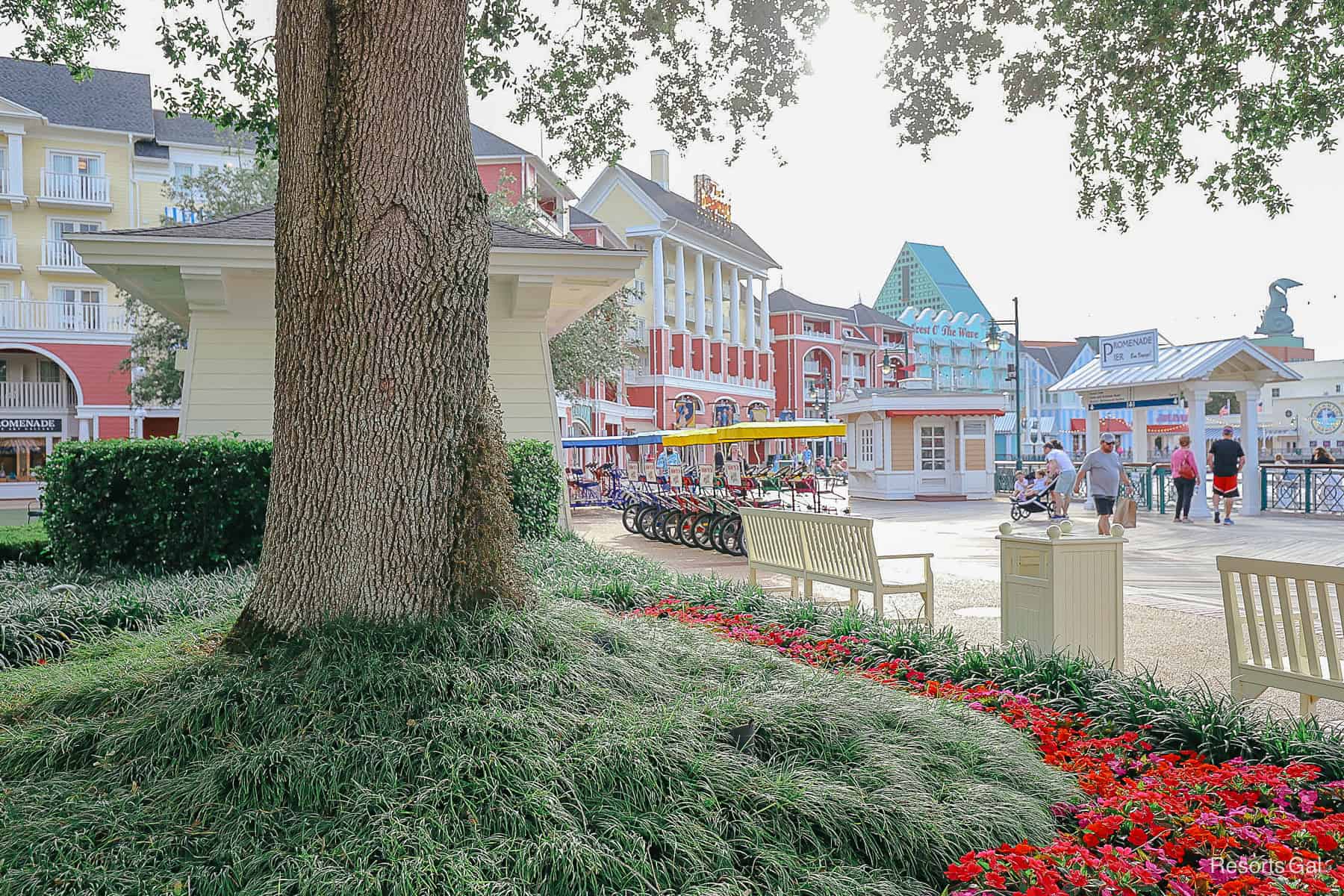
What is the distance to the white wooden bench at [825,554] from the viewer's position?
6871 mm

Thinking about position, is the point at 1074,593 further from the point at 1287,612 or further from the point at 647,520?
the point at 647,520

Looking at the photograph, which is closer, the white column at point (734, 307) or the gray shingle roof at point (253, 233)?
the gray shingle roof at point (253, 233)

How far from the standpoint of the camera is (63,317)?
111ft

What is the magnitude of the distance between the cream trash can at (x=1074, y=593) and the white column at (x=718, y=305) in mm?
48132

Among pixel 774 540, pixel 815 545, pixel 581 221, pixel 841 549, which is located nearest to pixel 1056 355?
pixel 581 221

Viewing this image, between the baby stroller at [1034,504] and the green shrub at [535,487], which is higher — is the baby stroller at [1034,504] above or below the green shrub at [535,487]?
below

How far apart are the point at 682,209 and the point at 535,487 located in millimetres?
43751

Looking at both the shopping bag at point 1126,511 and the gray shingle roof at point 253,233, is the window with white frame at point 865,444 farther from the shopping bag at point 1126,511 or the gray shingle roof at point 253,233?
the gray shingle roof at point 253,233

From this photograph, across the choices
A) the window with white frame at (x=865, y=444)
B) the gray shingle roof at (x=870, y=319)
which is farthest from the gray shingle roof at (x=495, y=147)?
the gray shingle roof at (x=870, y=319)

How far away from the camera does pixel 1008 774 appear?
3.41 m

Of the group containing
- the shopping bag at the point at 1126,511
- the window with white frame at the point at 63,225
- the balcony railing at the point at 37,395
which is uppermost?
the window with white frame at the point at 63,225

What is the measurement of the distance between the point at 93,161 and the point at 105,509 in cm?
3390

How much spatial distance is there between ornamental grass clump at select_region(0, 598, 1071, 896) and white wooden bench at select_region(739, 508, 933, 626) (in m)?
2.69

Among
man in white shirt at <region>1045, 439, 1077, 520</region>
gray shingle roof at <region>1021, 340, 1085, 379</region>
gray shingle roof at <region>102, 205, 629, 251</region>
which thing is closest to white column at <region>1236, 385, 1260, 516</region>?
man in white shirt at <region>1045, 439, 1077, 520</region>
